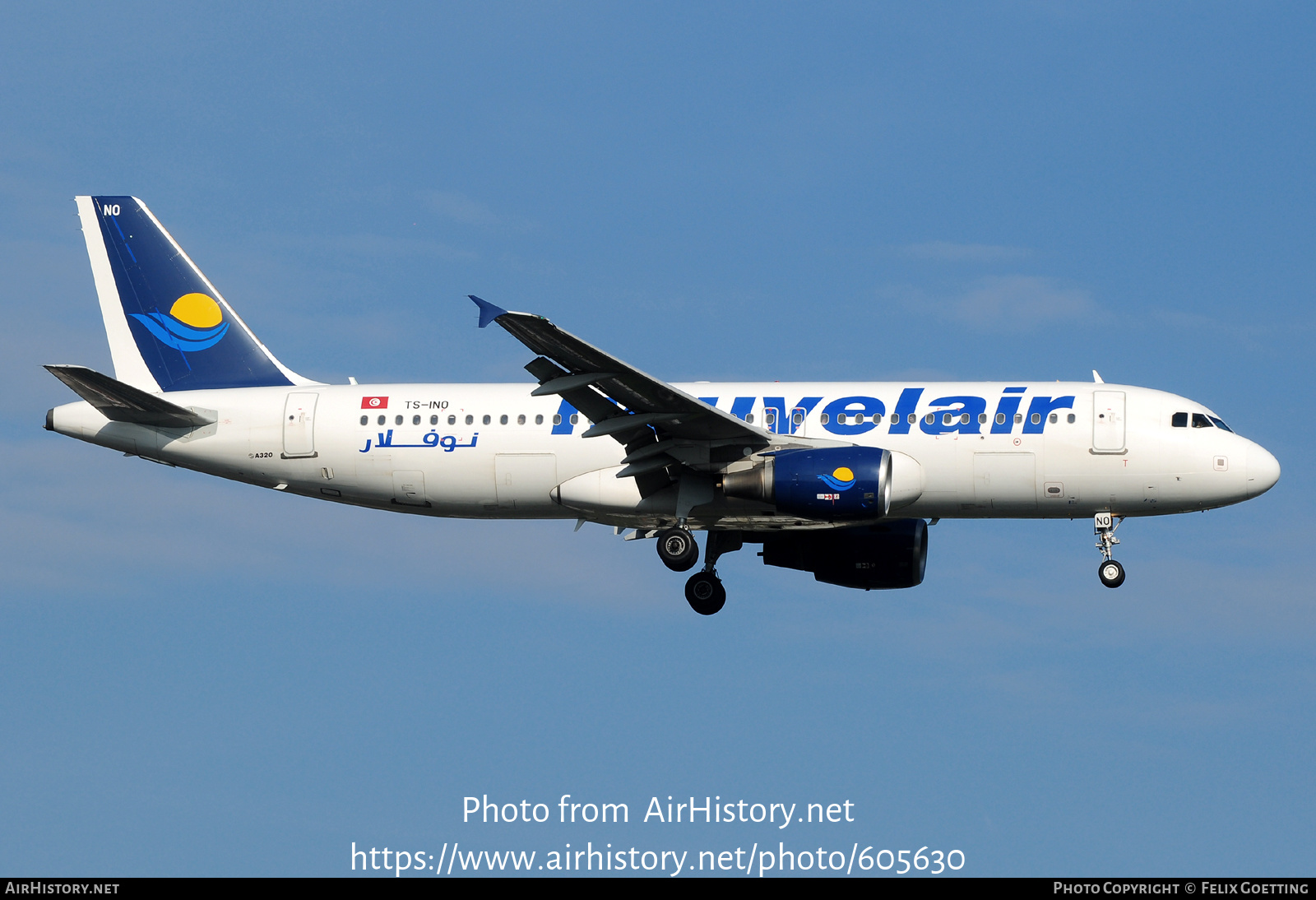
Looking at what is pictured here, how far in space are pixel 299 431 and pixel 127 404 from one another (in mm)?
4079

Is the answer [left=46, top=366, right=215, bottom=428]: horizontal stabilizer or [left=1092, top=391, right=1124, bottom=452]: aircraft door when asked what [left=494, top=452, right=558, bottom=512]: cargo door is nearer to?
[left=46, top=366, right=215, bottom=428]: horizontal stabilizer

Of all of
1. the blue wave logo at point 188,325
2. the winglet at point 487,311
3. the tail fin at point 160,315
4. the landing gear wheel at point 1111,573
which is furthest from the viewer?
the blue wave logo at point 188,325

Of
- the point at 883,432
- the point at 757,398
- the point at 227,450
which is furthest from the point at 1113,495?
the point at 227,450

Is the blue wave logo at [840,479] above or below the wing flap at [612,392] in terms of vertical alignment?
below

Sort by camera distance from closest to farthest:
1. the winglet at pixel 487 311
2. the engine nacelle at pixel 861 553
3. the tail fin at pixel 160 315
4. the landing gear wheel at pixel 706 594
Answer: the winglet at pixel 487 311 < the landing gear wheel at pixel 706 594 < the engine nacelle at pixel 861 553 < the tail fin at pixel 160 315

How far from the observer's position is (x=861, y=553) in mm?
40562

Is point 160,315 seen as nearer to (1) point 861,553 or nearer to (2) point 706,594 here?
(2) point 706,594

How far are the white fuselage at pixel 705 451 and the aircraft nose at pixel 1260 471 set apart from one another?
0.13 feet

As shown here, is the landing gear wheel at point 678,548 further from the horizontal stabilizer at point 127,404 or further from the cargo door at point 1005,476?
the horizontal stabilizer at point 127,404

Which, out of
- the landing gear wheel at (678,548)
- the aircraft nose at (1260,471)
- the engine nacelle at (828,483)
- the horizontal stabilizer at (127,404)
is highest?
the horizontal stabilizer at (127,404)

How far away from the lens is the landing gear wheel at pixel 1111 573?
37062 mm

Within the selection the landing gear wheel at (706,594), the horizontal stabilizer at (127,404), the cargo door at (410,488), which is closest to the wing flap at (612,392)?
the landing gear wheel at (706,594)

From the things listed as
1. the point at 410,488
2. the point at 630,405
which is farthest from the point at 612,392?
the point at 410,488

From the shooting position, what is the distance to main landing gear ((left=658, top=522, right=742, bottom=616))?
3831 cm
